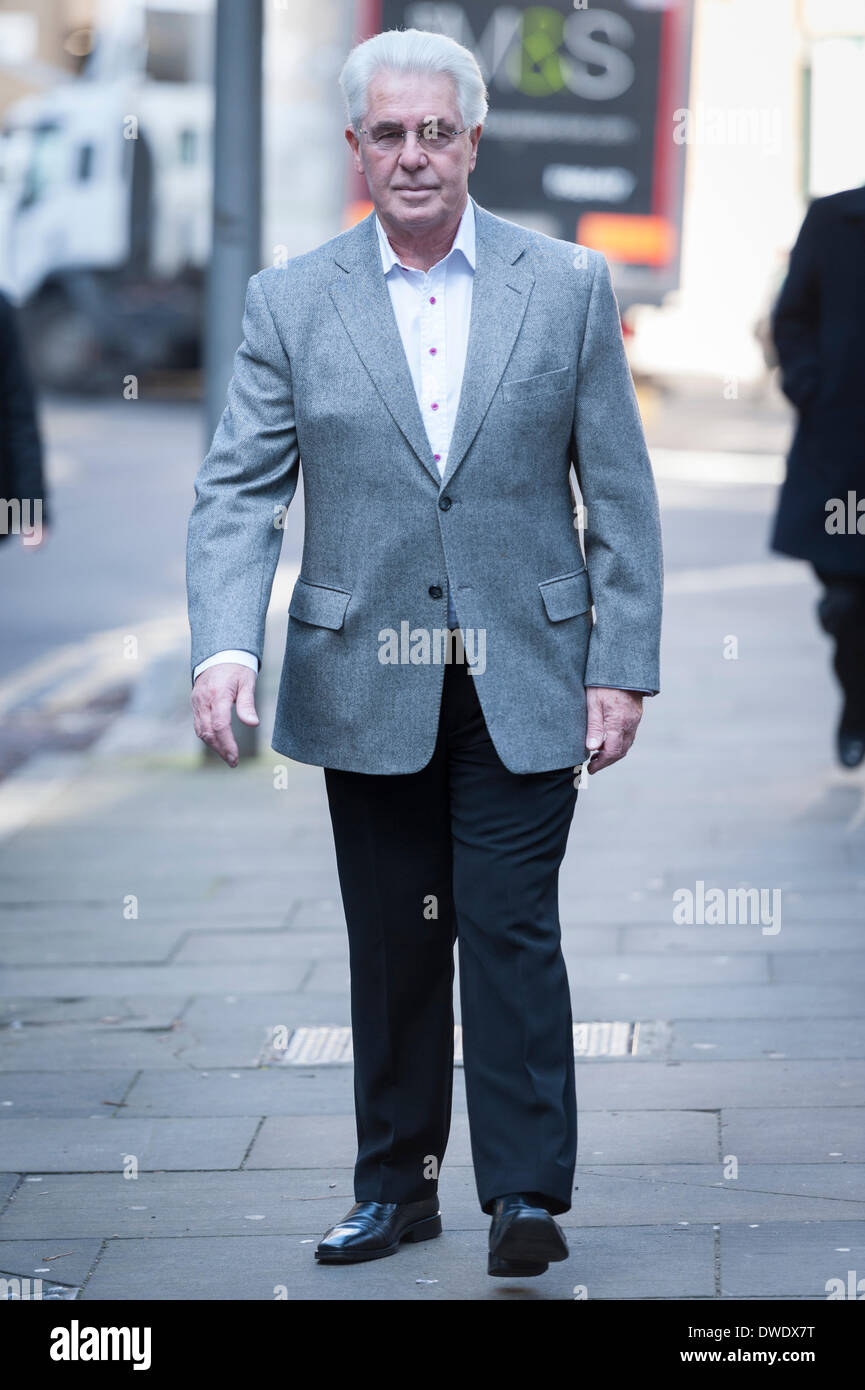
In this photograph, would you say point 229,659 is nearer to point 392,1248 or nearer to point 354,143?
point 354,143

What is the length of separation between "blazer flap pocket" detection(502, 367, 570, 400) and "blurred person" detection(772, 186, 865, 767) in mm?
3317

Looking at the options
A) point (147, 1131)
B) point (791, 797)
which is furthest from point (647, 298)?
point (147, 1131)

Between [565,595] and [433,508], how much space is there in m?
0.25

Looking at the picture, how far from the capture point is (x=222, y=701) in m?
3.25

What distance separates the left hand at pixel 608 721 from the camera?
3381 millimetres

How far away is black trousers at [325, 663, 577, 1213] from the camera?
3.32 meters

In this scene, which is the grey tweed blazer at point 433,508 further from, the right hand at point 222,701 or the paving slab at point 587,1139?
the paving slab at point 587,1139

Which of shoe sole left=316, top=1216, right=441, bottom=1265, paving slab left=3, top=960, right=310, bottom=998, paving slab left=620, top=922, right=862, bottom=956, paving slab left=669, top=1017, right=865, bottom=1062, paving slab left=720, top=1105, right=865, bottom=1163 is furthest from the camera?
paving slab left=620, top=922, right=862, bottom=956

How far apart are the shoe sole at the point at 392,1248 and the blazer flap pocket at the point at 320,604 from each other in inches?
38.5

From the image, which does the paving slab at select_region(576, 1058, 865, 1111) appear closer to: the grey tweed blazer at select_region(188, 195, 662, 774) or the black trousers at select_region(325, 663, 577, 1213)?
the black trousers at select_region(325, 663, 577, 1213)

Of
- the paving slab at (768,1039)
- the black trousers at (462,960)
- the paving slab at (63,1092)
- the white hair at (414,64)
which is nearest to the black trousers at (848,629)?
the paving slab at (768,1039)

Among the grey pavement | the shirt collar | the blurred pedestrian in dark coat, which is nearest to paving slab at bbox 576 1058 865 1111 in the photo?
the grey pavement

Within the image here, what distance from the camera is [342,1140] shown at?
409cm

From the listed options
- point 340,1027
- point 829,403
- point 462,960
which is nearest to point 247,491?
point 462,960
